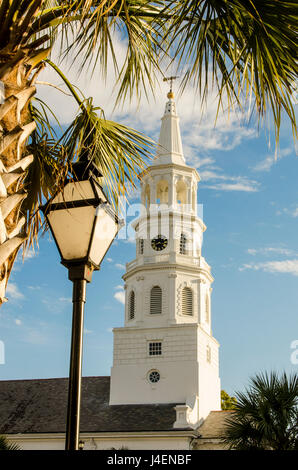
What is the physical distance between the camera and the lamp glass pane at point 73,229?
5602 millimetres

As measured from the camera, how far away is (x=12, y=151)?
5.39 meters

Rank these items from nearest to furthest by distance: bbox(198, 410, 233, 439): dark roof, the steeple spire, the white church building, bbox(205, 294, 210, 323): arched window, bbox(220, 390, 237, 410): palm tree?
1. bbox(198, 410, 233, 439): dark roof
2. the white church building
3. bbox(205, 294, 210, 323): arched window
4. the steeple spire
5. bbox(220, 390, 237, 410): palm tree

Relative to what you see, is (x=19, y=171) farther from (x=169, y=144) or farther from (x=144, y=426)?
(x=169, y=144)

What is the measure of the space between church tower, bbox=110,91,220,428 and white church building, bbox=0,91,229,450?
0.07 m

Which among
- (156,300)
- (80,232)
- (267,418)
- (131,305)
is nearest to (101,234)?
(80,232)

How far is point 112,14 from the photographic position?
6379 mm

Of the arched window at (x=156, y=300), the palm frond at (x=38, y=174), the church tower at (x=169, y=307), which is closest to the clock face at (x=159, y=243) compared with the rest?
the church tower at (x=169, y=307)

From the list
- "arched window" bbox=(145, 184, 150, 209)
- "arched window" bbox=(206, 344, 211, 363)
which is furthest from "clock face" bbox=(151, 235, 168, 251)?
"arched window" bbox=(206, 344, 211, 363)

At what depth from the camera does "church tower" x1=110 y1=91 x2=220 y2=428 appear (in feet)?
137

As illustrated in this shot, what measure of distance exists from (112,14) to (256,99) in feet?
6.49

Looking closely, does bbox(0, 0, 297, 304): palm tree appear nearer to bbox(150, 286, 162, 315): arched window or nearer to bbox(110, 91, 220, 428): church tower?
bbox(110, 91, 220, 428): church tower

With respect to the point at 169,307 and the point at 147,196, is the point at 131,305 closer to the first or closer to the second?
the point at 169,307

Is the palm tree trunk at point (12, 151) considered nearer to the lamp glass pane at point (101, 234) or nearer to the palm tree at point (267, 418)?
the lamp glass pane at point (101, 234)

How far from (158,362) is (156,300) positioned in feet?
14.5
